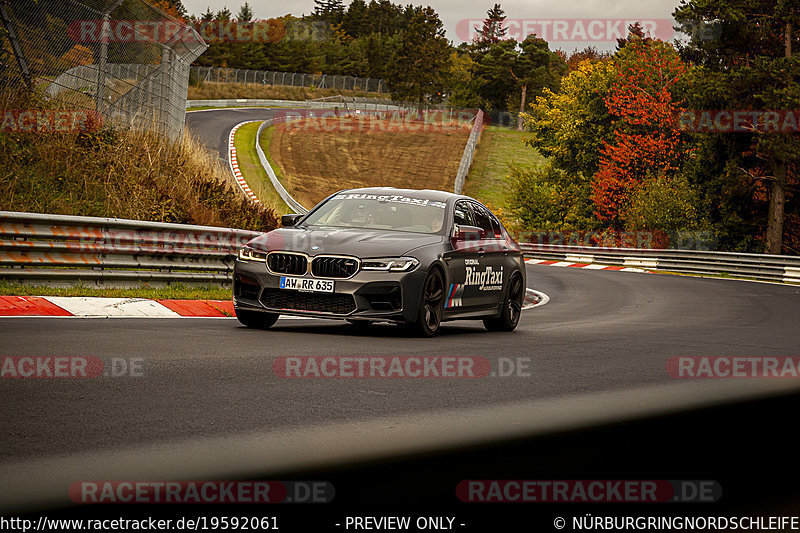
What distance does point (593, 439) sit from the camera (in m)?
1.84

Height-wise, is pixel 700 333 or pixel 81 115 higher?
pixel 81 115

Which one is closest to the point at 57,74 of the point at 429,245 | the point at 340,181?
the point at 429,245

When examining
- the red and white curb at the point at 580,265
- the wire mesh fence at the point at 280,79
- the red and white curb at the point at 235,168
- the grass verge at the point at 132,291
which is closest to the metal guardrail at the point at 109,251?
the grass verge at the point at 132,291

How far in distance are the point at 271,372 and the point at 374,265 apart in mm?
3154

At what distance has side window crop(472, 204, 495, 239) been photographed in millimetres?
12188

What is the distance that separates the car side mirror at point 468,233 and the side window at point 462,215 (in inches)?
5.1

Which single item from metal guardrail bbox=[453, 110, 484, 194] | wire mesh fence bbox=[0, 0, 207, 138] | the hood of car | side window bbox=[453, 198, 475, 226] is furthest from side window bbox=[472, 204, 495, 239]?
metal guardrail bbox=[453, 110, 484, 194]

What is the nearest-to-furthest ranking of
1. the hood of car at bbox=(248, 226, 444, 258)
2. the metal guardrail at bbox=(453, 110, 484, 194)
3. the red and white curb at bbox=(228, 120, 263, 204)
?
1. the hood of car at bbox=(248, 226, 444, 258)
2. the red and white curb at bbox=(228, 120, 263, 204)
3. the metal guardrail at bbox=(453, 110, 484, 194)

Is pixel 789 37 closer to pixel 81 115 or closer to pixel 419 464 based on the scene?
pixel 81 115

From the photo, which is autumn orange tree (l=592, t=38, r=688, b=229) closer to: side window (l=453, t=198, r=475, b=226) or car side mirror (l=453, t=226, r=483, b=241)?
side window (l=453, t=198, r=475, b=226)

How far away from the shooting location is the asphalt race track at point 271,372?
4.51 meters

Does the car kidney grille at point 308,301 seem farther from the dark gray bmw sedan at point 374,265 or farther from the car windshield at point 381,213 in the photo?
the car windshield at point 381,213

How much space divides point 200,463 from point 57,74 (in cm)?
1552

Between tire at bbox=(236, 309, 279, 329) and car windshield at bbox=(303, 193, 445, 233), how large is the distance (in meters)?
1.30
